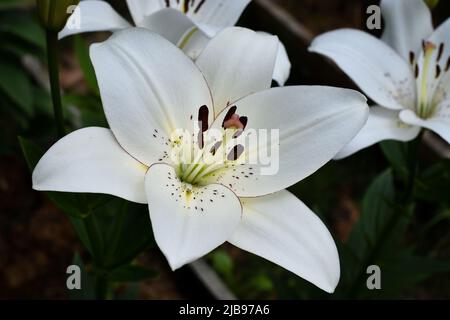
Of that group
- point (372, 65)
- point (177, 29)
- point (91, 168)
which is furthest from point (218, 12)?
point (91, 168)

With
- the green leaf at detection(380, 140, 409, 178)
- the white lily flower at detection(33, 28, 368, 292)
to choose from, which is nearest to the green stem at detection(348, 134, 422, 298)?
the green leaf at detection(380, 140, 409, 178)

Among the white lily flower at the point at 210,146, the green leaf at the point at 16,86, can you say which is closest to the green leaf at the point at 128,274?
the white lily flower at the point at 210,146

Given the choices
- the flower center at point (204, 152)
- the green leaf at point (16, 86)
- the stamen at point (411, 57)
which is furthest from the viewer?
the green leaf at point (16, 86)

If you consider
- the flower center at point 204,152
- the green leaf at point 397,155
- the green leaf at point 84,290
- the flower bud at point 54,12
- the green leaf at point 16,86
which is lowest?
the green leaf at point 84,290

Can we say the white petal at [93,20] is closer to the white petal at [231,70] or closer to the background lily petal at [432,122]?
the white petal at [231,70]

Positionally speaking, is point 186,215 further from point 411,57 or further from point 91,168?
point 411,57

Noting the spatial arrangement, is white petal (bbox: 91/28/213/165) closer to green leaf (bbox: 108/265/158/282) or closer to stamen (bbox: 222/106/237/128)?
stamen (bbox: 222/106/237/128)
